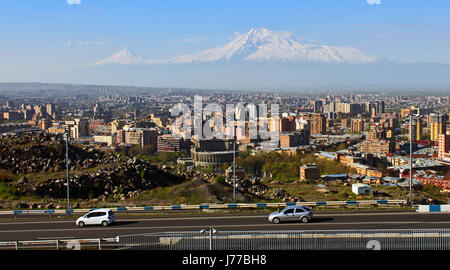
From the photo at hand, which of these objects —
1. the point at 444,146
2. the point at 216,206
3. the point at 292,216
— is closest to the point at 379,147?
the point at 444,146

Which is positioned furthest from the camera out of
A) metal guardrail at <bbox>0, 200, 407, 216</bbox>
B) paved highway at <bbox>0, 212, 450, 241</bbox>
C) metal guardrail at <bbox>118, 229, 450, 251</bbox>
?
metal guardrail at <bbox>0, 200, 407, 216</bbox>

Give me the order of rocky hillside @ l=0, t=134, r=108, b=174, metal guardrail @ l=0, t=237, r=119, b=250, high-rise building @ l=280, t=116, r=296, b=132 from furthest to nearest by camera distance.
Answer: high-rise building @ l=280, t=116, r=296, b=132
rocky hillside @ l=0, t=134, r=108, b=174
metal guardrail @ l=0, t=237, r=119, b=250

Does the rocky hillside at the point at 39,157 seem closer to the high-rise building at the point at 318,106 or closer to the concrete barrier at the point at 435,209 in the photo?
the concrete barrier at the point at 435,209

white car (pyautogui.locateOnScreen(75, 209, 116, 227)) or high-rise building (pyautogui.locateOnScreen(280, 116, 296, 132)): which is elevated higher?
white car (pyautogui.locateOnScreen(75, 209, 116, 227))

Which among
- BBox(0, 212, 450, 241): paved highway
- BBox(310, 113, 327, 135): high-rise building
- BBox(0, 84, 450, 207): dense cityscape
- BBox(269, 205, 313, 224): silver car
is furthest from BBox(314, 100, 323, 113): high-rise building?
BBox(269, 205, 313, 224): silver car

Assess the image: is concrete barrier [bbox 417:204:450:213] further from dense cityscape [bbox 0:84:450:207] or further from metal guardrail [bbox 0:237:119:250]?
metal guardrail [bbox 0:237:119:250]

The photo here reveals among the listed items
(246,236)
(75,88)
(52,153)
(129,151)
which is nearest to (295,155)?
(129,151)

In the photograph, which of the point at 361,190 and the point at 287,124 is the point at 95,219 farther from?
the point at 287,124
